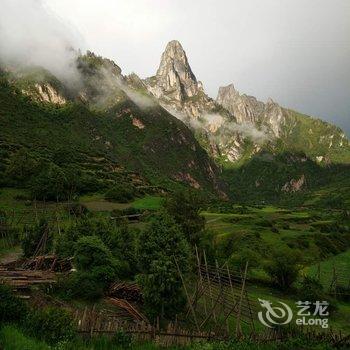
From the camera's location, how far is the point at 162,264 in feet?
87.7

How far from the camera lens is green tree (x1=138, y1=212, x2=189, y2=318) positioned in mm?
26266

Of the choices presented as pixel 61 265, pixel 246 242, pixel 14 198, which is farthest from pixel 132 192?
pixel 61 265

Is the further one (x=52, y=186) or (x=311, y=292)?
(x=52, y=186)

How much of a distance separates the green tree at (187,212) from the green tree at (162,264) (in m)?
22.0

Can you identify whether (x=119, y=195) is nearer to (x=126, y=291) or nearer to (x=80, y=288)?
(x=126, y=291)

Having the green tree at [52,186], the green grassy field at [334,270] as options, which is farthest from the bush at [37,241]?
the green tree at [52,186]

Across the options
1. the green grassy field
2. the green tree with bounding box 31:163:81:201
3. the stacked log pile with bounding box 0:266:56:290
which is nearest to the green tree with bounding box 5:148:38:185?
the green tree with bounding box 31:163:81:201

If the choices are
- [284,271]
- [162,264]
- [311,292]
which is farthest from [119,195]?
[162,264]

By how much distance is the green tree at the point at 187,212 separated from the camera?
50438 mm

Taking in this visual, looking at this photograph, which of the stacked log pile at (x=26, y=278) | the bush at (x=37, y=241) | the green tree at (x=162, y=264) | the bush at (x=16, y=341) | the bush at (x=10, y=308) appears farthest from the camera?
the bush at (x=37, y=241)

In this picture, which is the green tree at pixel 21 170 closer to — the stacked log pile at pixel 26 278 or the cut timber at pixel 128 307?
the stacked log pile at pixel 26 278

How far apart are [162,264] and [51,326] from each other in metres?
10.7

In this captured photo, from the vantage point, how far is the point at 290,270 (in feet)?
158

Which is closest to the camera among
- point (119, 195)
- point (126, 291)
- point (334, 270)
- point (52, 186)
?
point (126, 291)
